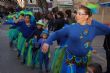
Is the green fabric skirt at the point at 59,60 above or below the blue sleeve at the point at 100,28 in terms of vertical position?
below

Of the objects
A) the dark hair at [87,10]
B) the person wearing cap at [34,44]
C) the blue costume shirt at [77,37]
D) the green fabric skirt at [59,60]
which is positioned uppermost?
the dark hair at [87,10]

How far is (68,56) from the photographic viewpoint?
5.95 metres

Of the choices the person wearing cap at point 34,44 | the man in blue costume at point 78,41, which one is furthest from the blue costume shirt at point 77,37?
the person wearing cap at point 34,44

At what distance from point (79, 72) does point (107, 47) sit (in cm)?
380

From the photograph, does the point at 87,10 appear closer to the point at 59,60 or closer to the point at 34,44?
the point at 59,60

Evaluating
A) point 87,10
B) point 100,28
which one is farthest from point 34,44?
point 87,10

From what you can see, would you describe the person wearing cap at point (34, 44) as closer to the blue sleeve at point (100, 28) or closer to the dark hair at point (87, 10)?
the blue sleeve at point (100, 28)

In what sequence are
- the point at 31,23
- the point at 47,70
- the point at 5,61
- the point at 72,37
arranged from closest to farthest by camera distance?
the point at 72,37 < the point at 47,70 < the point at 31,23 < the point at 5,61

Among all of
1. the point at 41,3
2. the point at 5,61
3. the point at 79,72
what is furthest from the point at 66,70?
the point at 41,3

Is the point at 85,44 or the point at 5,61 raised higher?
the point at 85,44

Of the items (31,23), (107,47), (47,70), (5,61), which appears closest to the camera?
(107,47)

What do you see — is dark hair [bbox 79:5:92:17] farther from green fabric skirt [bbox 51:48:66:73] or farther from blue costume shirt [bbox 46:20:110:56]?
green fabric skirt [bbox 51:48:66:73]

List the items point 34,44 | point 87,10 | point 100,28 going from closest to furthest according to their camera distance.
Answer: point 87,10
point 100,28
point 34,44

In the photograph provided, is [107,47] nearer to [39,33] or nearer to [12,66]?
[39,33]
